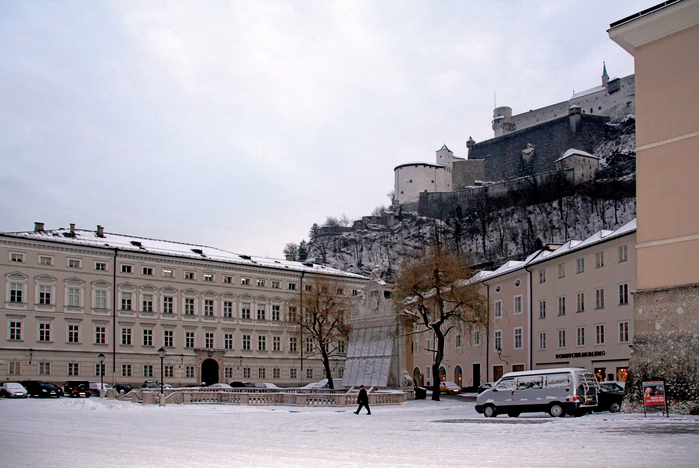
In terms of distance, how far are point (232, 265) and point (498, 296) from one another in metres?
26.9

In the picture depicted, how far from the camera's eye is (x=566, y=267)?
1879 inches

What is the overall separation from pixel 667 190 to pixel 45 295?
51605 mm

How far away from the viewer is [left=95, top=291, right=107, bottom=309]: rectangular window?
62.2 metres

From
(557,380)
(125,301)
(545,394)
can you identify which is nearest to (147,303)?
(125,301)

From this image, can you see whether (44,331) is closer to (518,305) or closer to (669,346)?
(518,305)

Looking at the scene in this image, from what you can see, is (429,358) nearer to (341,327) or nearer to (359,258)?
(341,327)

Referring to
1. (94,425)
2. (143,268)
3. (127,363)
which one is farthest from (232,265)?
(94,425)

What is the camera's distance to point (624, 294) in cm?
4162

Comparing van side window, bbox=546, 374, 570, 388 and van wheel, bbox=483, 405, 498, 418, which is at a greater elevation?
van side window, bbox=546, 374, 570, 388

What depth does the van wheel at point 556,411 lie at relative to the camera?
2384cm

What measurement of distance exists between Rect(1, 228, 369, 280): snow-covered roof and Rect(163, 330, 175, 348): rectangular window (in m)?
7.14

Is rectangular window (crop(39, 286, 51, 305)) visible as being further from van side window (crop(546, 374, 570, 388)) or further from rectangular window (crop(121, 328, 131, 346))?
van side window (crop(546, 374, 570, 388))

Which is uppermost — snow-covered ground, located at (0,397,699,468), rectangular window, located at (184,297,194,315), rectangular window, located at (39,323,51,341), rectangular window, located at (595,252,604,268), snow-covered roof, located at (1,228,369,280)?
snow-covered roof, located at (1,228,369,280)

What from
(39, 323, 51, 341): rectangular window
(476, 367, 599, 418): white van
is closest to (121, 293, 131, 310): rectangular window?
(39, 323, 51, 341): rectangular window
